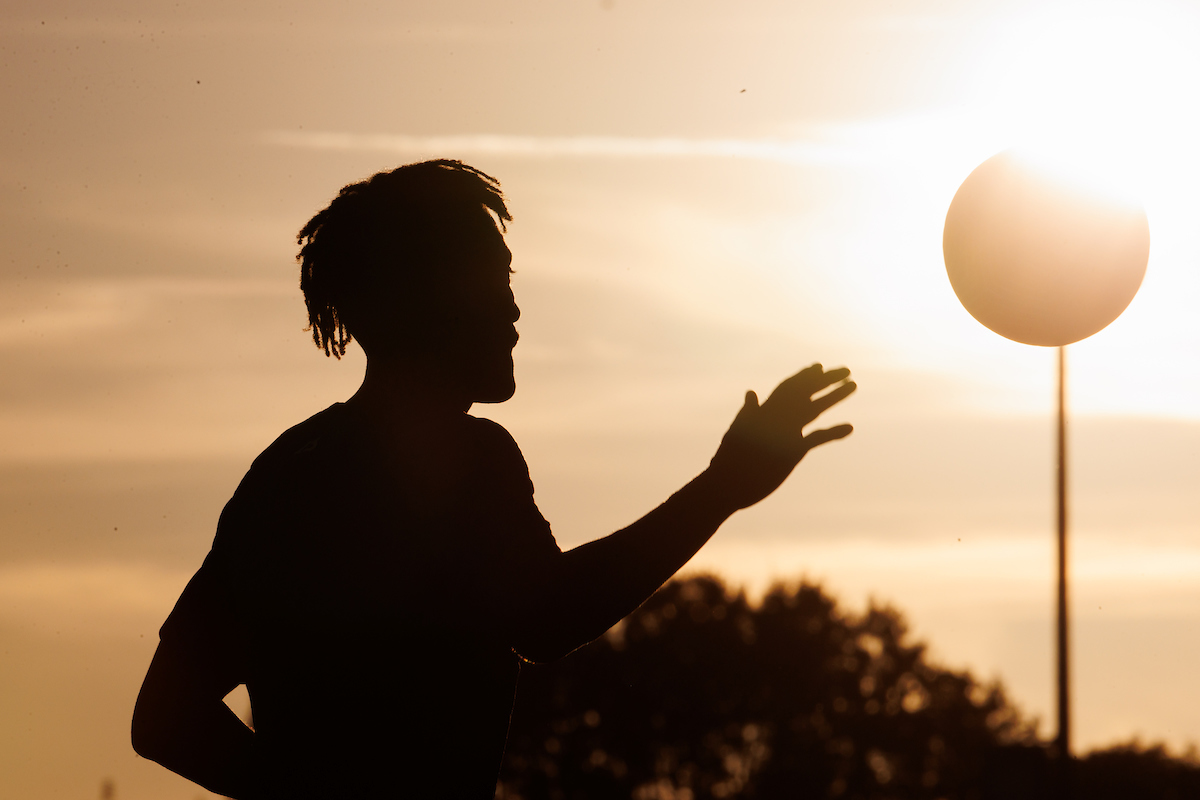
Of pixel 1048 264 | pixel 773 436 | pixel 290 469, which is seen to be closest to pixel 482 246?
pixel 290 469

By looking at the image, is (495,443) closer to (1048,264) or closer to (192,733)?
(192,733)

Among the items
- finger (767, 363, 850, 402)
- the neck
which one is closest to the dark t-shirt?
the neck

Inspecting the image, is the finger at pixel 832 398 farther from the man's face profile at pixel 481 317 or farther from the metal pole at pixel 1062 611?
the metal pole at pixel 1062 611

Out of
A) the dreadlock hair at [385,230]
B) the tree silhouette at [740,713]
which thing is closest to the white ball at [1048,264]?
the dreadlock hair at [385,230]

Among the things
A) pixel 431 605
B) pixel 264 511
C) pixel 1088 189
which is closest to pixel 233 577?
pixel 264 511

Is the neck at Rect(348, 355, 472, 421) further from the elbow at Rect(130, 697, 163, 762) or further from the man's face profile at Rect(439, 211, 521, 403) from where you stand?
the elbow at Rect(130, 697, 163, 762)

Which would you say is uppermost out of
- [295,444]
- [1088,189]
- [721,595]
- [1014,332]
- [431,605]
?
[721,595]

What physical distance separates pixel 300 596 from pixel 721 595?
216ft

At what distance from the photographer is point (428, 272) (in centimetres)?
329

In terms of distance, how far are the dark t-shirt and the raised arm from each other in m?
0.05

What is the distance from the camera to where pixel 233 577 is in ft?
10.5

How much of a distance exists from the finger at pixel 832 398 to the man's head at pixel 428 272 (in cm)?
65

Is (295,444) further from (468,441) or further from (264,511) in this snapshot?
(468,441)

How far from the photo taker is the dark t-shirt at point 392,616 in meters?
2.90
